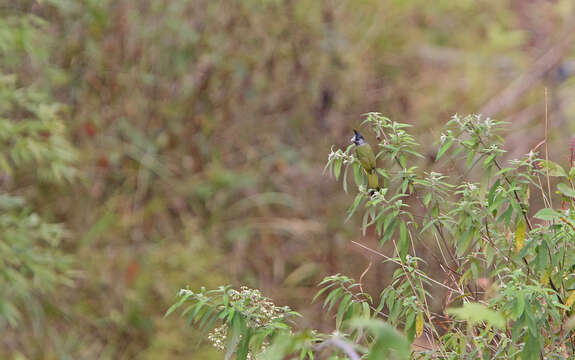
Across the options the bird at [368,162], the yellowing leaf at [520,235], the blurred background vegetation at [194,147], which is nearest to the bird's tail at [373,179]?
the bird at [368,162]

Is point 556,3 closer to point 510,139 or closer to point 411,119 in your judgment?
point 510,139

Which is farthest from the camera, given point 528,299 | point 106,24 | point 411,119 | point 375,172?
point 411,119

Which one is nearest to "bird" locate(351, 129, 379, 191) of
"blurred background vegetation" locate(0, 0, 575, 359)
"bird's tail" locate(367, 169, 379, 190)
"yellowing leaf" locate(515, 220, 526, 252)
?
"bird's tail" locate(367, 169, 379, 190)

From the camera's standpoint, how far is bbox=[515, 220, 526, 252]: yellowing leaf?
1453 millimetres

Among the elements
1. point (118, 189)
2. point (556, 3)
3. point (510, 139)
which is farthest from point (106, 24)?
point (556, 3)

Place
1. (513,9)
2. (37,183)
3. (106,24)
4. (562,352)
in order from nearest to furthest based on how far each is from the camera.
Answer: (562,352)
(37,183)
(106,24)
(513,9)

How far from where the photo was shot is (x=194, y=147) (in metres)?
4.04

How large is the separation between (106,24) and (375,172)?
269 centimetres

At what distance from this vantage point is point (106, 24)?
385 centimetres

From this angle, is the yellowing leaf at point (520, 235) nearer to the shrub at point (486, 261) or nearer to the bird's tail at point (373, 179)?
the shrub at point (486, 261)

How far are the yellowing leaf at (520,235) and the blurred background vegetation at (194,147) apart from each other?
6.88 feet

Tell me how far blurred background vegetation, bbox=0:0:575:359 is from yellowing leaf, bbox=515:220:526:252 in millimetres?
2097

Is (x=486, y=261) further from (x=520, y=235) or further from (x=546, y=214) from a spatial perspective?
(x=546, y=214)

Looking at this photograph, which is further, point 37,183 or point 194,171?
point 194,171
